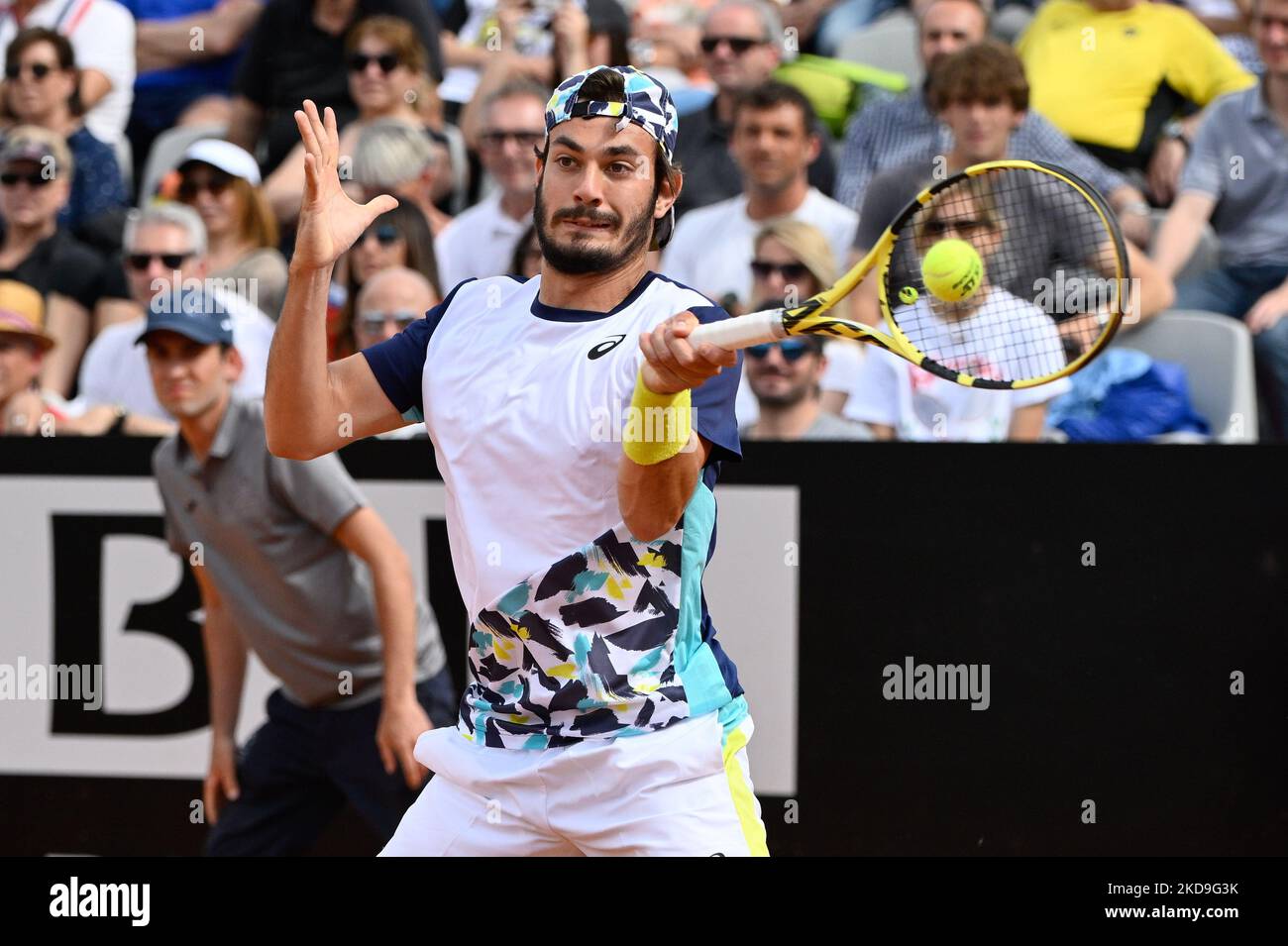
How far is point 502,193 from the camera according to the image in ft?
24.2

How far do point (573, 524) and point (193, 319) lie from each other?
2.75m

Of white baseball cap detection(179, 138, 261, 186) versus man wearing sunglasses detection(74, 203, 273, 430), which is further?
white baseball cap detection(179, 138, 261, 186)

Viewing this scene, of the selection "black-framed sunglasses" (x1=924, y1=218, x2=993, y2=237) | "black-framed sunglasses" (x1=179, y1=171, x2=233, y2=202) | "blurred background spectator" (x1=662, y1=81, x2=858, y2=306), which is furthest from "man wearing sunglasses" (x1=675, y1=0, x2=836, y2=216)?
"black-framed sunglasses" (x1=924, y1=218, x2=993, y2=237)

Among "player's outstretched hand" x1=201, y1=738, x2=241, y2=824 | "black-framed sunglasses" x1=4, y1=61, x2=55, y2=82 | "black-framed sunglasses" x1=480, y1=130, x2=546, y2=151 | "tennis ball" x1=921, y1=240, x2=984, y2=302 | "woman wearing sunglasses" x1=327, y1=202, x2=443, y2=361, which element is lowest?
"player's outstretched hand" x1=201, y1=738, x2=241, y2=824

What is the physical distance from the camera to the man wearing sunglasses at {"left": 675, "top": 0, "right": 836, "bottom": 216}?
7.42 m

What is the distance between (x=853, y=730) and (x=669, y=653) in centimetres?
234

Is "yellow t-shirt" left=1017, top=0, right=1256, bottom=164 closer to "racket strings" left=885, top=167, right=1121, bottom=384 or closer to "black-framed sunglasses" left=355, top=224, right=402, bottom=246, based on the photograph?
"racket strings" left=885, top=167, right=1121, bottom=384

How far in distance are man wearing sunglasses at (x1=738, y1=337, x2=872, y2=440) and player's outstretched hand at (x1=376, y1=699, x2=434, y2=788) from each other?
4.96 feet

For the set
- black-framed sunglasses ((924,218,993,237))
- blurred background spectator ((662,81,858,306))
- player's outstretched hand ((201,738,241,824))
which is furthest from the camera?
blurred background spectator ((662,81,858,306))

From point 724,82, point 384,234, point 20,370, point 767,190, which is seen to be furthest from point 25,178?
point 767,190

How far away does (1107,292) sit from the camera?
4.81 metres

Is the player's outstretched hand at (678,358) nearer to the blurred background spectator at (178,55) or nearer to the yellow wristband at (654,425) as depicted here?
the yellow wristband at (654,425)
